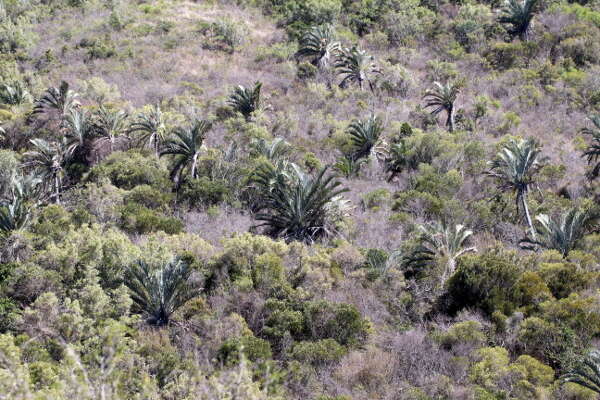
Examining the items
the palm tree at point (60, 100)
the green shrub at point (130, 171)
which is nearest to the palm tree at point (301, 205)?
the green shrub at point (130, 171)

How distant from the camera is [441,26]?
54094 mm

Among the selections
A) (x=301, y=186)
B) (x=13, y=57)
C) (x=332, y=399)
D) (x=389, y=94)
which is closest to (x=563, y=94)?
(x=389, y=94)

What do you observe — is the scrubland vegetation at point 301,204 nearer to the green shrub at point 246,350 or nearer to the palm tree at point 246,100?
the green shrub at point 246,350

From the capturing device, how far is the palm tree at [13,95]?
39.6 m

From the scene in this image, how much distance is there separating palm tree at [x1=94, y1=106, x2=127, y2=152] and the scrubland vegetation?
191mm

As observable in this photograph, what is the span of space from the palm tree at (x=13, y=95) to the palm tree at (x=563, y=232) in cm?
3402

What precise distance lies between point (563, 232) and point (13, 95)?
35559 mm

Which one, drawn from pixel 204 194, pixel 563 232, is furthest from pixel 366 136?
pixel 563 232

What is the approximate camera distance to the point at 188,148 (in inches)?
1096

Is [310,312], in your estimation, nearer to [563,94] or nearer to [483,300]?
[483,300]

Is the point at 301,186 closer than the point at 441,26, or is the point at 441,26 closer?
the point at 301,186

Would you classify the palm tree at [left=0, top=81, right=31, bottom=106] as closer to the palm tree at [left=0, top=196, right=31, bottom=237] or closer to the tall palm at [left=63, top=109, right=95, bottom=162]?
the tall palm at [left=63, top=109, right=95, bottom=162]

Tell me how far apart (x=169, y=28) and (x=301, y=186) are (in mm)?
37251

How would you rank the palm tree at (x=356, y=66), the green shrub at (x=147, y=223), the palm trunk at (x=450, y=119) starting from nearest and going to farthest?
1. the green shrub at (x=147, y=223)
2. the palm trunk at (x=450, y=119)
3. the palm tree at (x=356, y=66)
